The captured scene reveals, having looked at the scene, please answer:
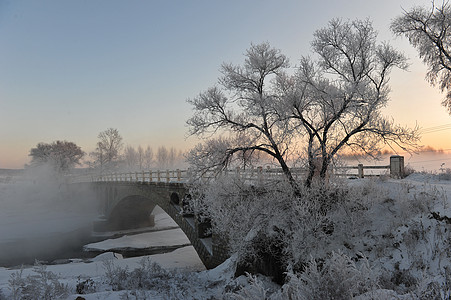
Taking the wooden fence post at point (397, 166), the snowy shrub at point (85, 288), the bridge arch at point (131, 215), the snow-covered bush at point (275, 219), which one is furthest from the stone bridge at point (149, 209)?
the wooden fence post at point (397, 166)

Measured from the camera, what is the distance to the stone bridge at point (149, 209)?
1509cm

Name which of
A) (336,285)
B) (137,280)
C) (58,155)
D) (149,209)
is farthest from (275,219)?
(58,155)

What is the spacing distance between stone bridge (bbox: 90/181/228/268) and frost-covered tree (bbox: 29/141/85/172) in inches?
592

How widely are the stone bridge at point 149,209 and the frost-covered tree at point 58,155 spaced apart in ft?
49.3

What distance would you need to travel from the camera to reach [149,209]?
1464 inches

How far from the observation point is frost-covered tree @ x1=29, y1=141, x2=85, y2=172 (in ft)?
194

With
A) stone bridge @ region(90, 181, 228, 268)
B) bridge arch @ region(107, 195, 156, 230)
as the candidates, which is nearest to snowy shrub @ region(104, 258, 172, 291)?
stone bridge @ region(90, 181, 228, 268)

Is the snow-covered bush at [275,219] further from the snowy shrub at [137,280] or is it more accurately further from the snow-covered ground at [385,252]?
the snowy shrub at [137,280]

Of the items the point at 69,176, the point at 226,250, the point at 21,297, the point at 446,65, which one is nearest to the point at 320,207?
the point at 226,250

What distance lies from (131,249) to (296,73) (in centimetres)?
2009

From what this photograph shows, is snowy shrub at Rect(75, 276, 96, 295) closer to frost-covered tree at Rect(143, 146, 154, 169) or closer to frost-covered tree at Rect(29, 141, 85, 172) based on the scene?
frost-covered tree at Rect(29, 141, 85, 172)

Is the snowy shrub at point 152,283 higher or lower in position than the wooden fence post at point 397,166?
lower

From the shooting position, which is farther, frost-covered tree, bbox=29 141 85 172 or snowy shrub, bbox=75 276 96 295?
frost-covered tree, bbox=29 141 85 172

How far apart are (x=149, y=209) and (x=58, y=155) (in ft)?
113
